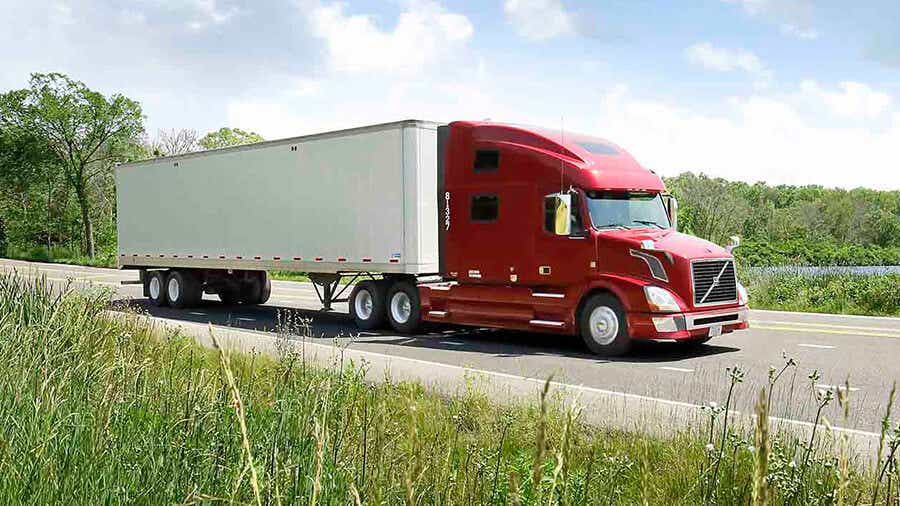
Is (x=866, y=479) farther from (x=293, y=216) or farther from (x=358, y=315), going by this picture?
(x=293, y=216)

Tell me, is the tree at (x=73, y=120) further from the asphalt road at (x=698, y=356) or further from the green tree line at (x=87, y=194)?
the asphalt road at (x=698, y=356)

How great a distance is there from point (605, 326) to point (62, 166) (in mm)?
50777

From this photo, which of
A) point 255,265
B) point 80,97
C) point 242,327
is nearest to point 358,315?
point 242,327

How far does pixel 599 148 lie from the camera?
1473 cm

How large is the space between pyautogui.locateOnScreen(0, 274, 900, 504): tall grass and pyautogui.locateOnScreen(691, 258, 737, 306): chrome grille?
6.94 meters

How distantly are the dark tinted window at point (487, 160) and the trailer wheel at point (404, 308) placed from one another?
8.36ft

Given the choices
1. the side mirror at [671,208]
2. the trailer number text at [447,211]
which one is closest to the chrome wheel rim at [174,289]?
the trailer number text at [447,211]

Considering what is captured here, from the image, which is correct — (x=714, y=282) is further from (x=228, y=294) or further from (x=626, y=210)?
(x=228, y=294)

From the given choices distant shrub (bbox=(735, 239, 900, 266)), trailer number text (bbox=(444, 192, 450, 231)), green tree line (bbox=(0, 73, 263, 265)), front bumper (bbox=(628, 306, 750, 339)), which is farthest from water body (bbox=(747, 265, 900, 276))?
green tree line (bbox=(0, 73, 263, 265))

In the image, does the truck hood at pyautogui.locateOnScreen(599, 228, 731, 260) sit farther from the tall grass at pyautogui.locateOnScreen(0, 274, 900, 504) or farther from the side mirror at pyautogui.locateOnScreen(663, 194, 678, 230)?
the tall grass at pyautogui.locateOnScreen(0, 274, 900, 504)

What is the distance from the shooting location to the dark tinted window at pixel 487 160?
14.8 metres

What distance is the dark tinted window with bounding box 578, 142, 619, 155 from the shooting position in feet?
47.5

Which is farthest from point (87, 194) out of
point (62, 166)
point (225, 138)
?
point (225, 138)

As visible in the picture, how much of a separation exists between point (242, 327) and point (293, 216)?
2516mm
